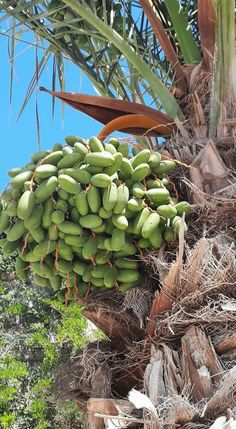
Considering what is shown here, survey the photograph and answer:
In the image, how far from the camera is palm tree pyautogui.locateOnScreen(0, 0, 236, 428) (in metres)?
2.00

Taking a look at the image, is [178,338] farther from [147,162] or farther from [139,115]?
[139,115]

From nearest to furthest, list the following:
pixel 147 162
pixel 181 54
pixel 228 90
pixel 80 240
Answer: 1. pixel 80 240
2. pixel 147 162
3. pixel 228 90
4. pixel 181 54

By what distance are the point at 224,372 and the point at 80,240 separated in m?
0.60

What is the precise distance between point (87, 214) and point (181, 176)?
531 mm

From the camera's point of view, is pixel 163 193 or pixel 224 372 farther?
pixel 163 193

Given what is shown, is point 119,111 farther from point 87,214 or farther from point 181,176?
point 87,214

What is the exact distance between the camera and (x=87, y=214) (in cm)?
209

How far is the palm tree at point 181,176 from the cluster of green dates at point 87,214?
3.8 inches

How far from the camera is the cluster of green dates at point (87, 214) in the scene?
2082mm

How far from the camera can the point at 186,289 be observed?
7.00 feet

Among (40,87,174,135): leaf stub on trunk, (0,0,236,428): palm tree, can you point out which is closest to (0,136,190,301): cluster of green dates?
(0,0,236,428): palm tree

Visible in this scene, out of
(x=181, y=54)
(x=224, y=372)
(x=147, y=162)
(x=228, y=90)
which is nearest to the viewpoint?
(x=224, y=372)

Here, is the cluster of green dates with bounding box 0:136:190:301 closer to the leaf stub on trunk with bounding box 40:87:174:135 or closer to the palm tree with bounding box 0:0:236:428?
the palm tree with bounding box 0:0:236:428

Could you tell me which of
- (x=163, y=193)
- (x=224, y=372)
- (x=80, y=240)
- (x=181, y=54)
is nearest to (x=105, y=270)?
(x=80, y=240)
